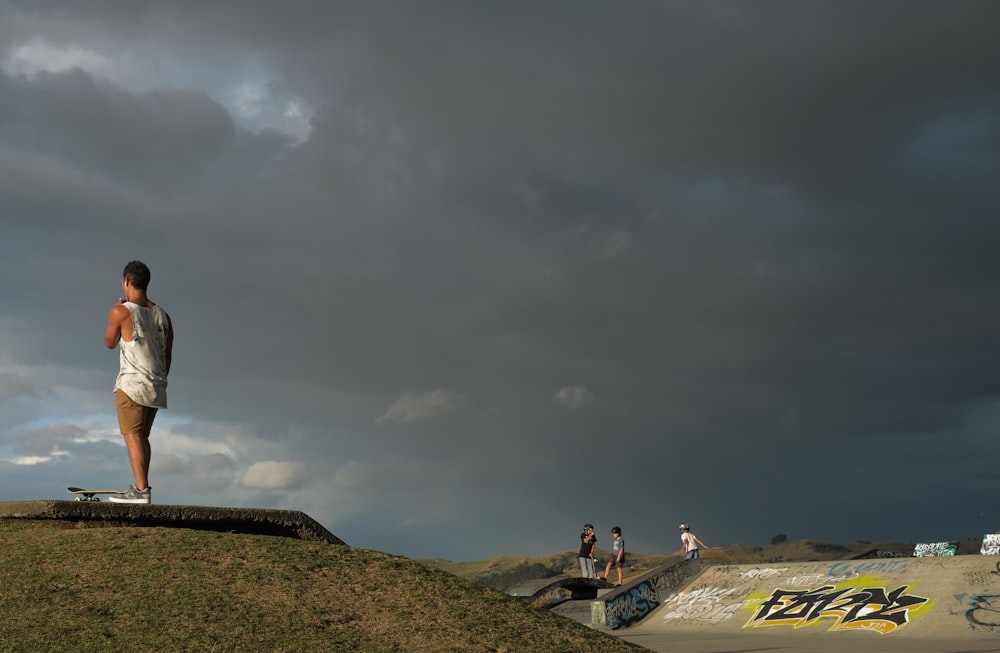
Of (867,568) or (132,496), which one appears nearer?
(132,496)

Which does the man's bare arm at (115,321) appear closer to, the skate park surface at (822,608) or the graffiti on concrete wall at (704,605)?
the skate park surface at (822,608)

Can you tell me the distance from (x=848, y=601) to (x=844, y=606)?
0.24m

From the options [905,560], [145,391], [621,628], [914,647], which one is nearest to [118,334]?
[145,391]

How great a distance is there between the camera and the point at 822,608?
21000mm

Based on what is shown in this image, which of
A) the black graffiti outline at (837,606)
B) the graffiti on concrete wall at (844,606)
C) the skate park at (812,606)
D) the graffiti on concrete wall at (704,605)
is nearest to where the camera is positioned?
the skate park at (812,606)

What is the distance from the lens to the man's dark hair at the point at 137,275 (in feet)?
32.6

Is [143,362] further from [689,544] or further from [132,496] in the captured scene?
[689,544]

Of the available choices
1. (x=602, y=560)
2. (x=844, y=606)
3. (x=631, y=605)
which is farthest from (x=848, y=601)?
(x=602, y=560)

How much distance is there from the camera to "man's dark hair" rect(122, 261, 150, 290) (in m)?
9.93

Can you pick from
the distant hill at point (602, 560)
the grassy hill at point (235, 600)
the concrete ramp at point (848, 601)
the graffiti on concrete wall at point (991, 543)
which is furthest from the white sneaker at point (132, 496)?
Result: the distant hill at point (602, 560)

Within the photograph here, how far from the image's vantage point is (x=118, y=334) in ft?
31.6

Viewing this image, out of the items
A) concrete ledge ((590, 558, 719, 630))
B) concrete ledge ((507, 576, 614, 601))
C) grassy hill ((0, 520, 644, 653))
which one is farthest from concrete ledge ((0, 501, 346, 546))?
concrete ledge ((507, 576, 614, 601))

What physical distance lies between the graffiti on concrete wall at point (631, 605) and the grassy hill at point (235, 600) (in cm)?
1490

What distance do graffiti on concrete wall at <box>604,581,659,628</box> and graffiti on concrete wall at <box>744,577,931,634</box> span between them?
3181 mm
